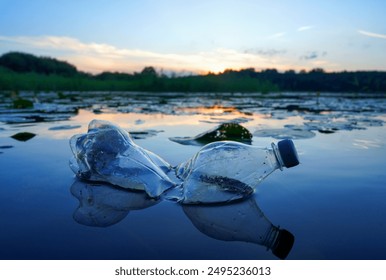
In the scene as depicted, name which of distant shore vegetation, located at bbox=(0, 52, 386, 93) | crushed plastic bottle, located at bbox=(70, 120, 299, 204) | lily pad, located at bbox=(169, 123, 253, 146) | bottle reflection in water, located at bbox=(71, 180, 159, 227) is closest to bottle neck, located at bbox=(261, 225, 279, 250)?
crushed plastic bottle, located at bbox=(70, 120, 299, 204)

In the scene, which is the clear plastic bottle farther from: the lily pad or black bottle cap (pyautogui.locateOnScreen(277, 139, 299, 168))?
the lily pad

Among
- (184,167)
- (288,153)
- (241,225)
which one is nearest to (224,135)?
(184,167)

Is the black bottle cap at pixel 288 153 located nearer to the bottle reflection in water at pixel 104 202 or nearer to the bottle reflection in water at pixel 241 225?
the bottle reflection in water at pixel 241 225

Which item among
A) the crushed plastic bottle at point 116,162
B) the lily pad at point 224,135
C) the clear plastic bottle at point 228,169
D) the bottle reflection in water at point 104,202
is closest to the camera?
the bottle reflection in water at point 104,202

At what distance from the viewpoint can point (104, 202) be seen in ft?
4.21

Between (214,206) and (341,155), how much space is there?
1.30 meters

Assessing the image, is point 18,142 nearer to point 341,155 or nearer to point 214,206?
point 214,206

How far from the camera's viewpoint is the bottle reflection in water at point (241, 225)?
926 millimetres

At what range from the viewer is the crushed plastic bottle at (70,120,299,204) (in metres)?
1.35

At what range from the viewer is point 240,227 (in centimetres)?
104

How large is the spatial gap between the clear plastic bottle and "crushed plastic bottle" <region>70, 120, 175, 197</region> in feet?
0.43

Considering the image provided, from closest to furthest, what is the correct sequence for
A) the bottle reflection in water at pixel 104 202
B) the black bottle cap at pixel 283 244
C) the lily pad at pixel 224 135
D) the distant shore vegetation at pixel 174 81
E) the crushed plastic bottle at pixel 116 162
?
the black bottle cap at pixel 283 244 → the bottle reflection in water at pixel 104 202 → the crushed plastic bottle at pixel 116 162 → the lily pad at pixel 224 135 → the distant shore vegetation at pixel 174 81

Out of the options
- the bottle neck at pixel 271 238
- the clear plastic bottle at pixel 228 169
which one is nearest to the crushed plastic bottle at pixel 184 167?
the clear plastic bottle at pixel 228 169
